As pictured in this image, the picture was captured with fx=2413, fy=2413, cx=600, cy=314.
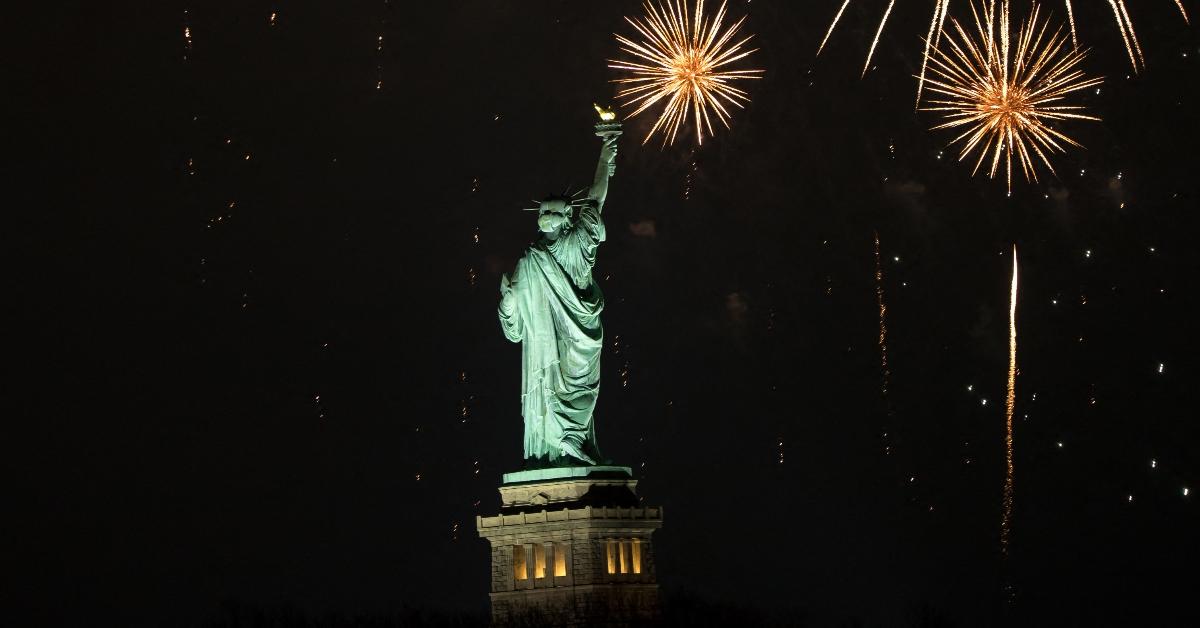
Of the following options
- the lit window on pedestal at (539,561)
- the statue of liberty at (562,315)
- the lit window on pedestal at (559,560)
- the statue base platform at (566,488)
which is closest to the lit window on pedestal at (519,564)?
the lit window on pedestal at (539,561)

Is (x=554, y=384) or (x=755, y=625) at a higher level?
(x=554, y=384)

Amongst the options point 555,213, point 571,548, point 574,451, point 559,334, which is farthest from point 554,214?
point 571,548

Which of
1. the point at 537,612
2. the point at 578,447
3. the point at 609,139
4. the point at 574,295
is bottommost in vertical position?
the point at 537,612

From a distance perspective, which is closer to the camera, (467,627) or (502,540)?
(502,540)

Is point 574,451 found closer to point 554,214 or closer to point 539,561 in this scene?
point 539,561

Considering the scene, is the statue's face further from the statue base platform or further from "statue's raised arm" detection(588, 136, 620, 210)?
the statue base platform

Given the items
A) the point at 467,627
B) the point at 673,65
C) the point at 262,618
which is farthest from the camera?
the point at 262,618

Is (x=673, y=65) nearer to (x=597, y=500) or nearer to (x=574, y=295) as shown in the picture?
(x=574, y=295)

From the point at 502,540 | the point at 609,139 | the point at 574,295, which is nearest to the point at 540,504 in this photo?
the point at 502,540
